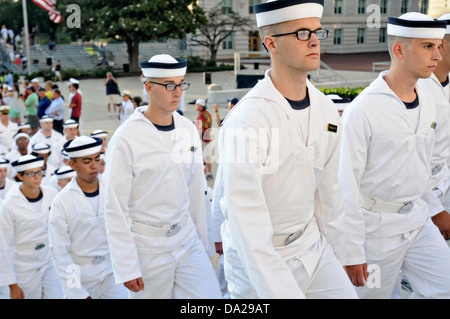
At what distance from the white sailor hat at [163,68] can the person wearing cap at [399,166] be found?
5.00 ft

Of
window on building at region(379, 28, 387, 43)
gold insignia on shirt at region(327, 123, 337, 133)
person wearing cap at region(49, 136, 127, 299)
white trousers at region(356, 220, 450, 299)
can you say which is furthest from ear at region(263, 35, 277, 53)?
window on building at region(379, 28, 387, 43)

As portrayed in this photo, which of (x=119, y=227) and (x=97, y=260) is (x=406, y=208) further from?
(x=97, y=260)

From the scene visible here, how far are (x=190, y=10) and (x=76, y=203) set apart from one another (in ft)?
124

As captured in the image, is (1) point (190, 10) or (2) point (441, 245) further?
(1) point (190, 10)

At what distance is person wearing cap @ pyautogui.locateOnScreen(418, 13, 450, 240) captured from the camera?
5145 mm

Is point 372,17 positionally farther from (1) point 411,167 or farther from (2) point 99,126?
(2) point 99,126

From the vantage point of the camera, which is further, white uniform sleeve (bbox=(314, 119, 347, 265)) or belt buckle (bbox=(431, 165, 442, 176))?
belt buckle (bbox=(431, 165, 442, 176))

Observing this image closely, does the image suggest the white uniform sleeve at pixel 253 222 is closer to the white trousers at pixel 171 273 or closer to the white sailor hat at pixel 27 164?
the white trousers at pixel 171 273

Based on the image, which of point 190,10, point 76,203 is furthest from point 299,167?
point 190,10

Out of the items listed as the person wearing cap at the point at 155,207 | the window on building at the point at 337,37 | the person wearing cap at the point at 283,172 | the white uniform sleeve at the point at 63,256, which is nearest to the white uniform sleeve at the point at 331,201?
the person wearing cap at the point at 283,172

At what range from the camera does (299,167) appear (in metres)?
3.17

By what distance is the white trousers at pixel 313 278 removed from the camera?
320 cm

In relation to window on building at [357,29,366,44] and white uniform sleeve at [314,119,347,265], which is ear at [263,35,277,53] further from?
window on building at [357,29,366,44]

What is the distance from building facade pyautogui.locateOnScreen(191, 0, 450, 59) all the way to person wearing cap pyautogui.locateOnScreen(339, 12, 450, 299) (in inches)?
1759
